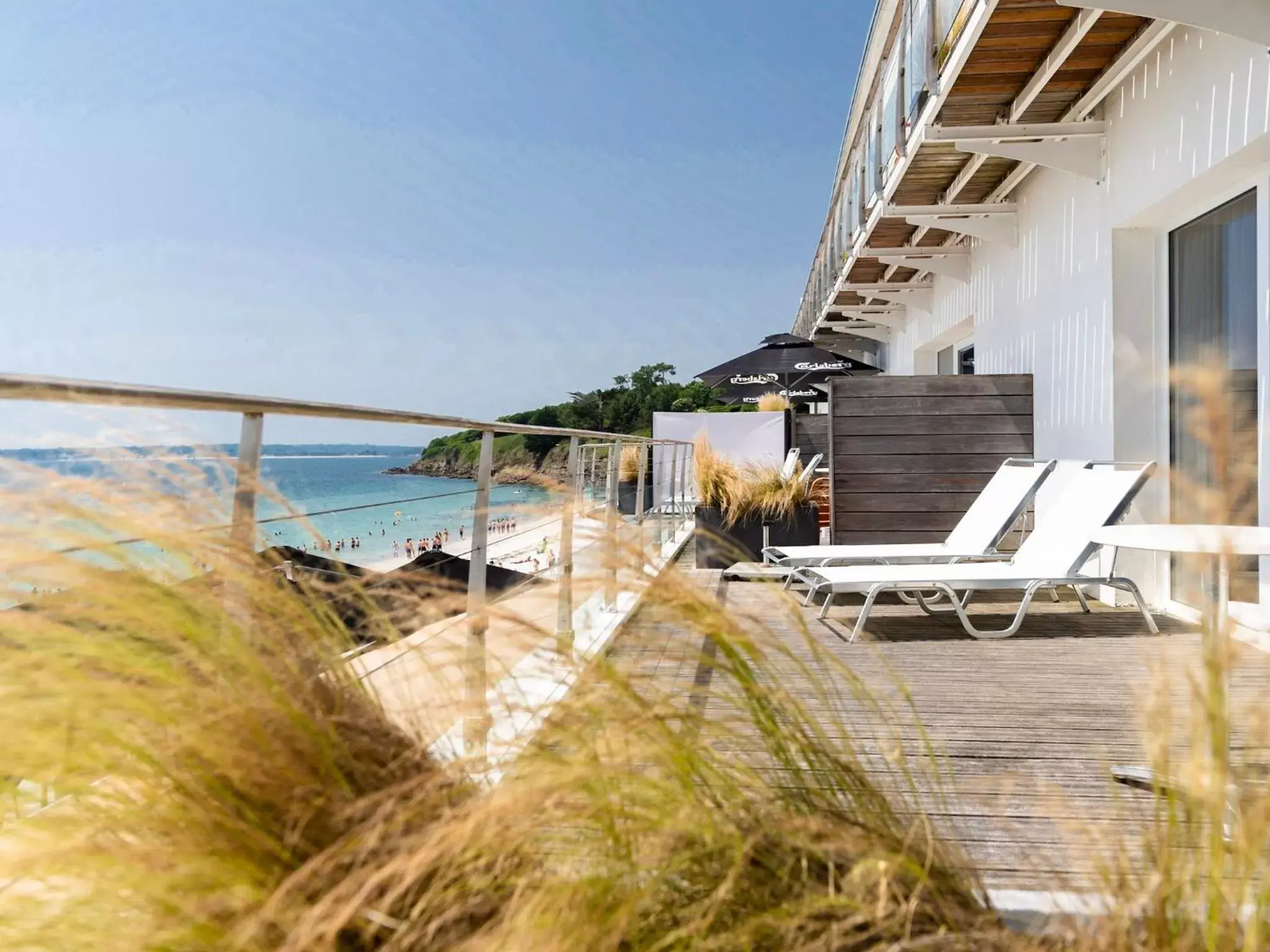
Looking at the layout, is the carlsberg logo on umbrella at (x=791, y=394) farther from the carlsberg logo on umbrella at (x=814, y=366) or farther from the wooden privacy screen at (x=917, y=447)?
the wooden privacy screen at (x=917, y=447)

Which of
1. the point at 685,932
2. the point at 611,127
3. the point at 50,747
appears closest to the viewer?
the point at 685,932

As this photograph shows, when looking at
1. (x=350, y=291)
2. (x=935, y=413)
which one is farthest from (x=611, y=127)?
(x=935, y=413)

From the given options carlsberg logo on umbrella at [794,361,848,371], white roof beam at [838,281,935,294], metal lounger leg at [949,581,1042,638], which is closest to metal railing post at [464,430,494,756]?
metal lounger leg at [949,581,1042,638]

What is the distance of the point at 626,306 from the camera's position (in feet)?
216

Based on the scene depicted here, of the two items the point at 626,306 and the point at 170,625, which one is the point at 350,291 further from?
the point at 170,625

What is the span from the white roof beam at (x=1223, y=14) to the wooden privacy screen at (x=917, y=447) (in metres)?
3.06

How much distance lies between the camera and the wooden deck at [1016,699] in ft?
3.59

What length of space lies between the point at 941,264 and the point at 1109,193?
371 centimetres

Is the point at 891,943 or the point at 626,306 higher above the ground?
the point at 626,306

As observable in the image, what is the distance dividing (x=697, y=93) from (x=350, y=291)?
4005 centimetres

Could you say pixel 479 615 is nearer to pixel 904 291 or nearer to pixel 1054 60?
pixel 1054 60

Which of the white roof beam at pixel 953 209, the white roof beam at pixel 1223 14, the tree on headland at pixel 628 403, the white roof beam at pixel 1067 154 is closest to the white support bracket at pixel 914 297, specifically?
the white roof beam at pixel 953 209

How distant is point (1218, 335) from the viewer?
4094 mm

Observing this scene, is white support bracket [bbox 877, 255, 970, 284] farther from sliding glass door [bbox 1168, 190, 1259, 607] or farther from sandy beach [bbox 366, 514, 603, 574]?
sandy beach [bbox 366, 514, 603, 574]
